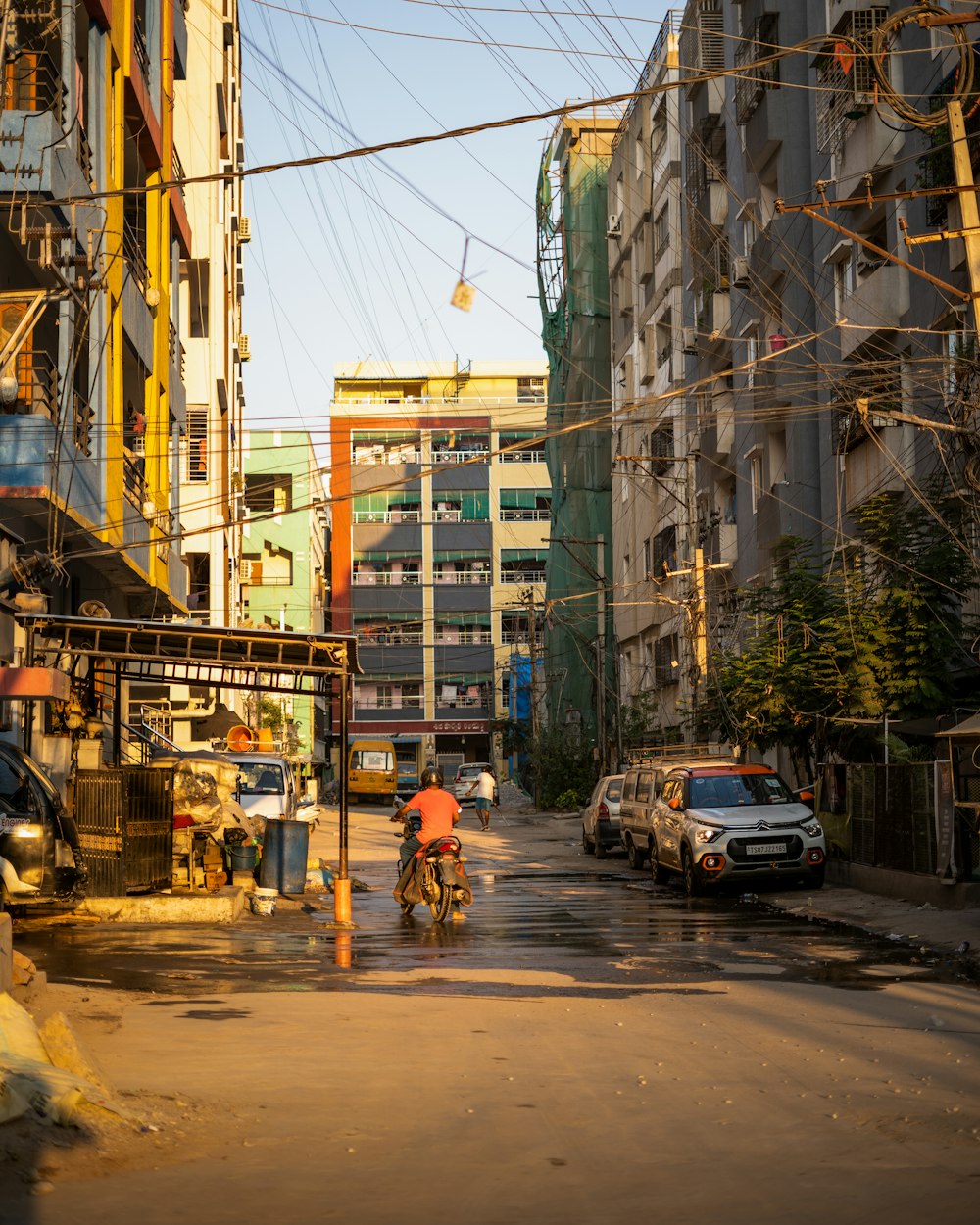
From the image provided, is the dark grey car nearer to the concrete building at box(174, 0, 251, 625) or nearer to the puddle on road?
the puddle on road

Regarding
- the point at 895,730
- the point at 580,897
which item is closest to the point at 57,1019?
the point at 580,897

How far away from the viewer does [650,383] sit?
58469 millimetres

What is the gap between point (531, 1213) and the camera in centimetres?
557

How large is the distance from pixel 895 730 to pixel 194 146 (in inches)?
1198

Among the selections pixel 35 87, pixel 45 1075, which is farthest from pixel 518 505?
pixel 45 1075

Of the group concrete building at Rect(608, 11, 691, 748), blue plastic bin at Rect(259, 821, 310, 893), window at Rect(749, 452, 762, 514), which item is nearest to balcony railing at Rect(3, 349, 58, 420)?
blue plastic bin at Rect(259, 821, 310, 893)

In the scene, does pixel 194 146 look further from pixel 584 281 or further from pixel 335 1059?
pixel 335 1059

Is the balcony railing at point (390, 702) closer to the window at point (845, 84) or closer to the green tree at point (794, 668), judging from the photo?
the window at point (845, 84)

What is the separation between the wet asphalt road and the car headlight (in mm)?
1077

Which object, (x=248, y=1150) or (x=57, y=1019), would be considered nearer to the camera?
(x=248, y=1150)

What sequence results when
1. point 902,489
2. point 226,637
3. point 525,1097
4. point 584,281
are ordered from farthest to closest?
point 584,281, point 902,489, point 226,637, point 525,1097

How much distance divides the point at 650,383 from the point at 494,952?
44.8 metres

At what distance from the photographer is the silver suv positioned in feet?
73.4

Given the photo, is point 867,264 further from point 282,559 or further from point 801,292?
point 282,559
